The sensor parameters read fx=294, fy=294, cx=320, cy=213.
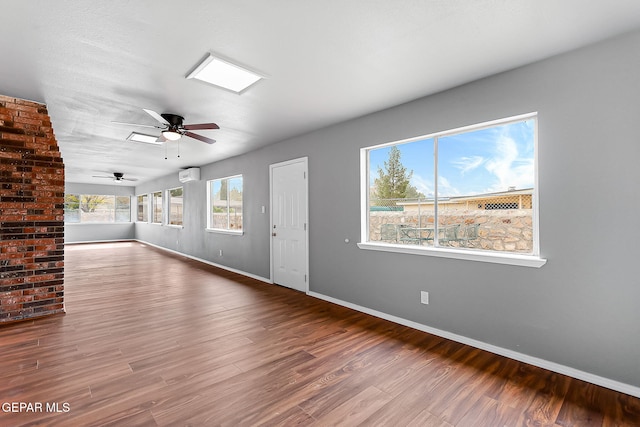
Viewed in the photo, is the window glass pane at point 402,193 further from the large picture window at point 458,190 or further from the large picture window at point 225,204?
the large picture window at point 225,204

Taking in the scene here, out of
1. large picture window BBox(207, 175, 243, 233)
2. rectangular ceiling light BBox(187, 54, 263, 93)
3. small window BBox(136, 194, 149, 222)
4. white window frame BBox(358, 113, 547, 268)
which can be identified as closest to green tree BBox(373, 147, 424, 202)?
white window frame BBox(358, 113, 547, 268)

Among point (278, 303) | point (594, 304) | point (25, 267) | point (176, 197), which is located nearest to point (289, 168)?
point (278, 303)

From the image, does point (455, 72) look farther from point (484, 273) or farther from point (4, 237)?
point (4, 237)

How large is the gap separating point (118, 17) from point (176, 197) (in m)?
7.93

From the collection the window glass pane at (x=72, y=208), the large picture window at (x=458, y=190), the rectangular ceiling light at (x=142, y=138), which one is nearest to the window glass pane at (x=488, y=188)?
the large picture window at (x=458, y=190)

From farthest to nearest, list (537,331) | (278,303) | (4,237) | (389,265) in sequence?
(278,303) < (389,265) < (4,237) < (537,331)

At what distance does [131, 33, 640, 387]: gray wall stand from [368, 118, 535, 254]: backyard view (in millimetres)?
185

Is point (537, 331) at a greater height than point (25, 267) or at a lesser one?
lesser

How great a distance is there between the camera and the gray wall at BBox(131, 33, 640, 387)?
208cm

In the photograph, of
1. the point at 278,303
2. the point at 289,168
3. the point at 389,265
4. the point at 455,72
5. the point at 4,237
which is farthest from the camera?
the point at 289,168

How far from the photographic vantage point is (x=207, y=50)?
2.27 m

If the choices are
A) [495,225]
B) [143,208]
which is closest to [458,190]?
[495,225]

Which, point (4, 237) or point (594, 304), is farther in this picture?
point (4, 237)

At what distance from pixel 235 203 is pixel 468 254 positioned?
500 centimetres
